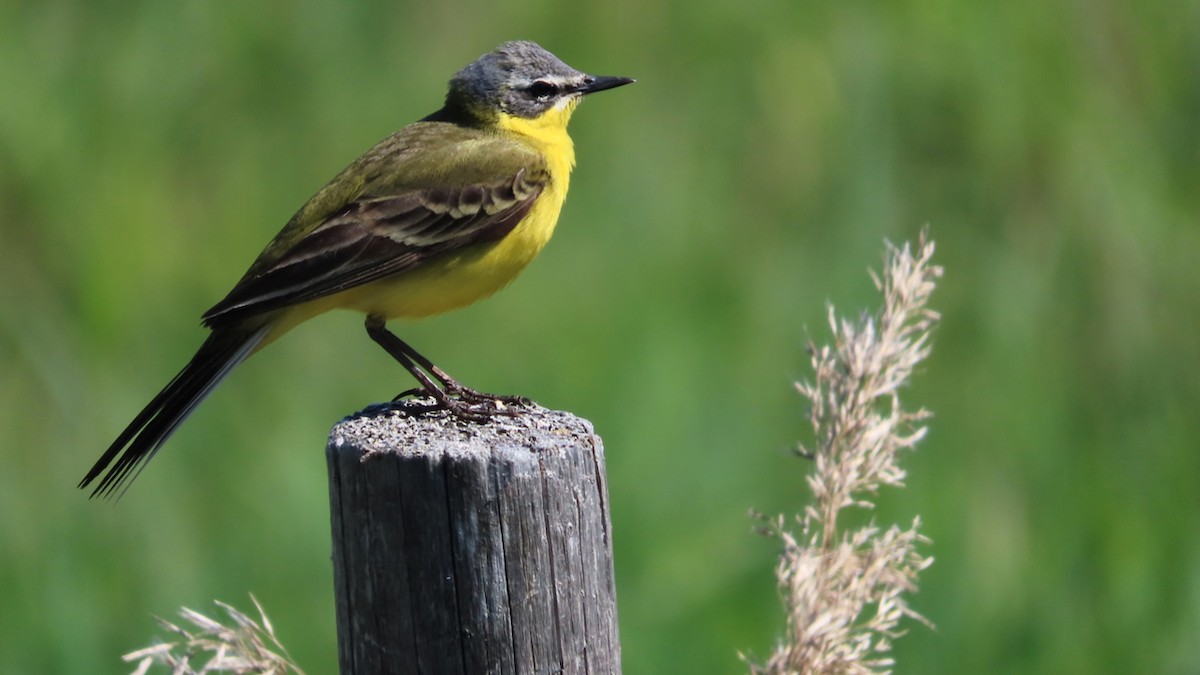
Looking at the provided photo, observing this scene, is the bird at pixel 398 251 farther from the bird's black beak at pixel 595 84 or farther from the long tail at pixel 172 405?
the bird's black beak at pixel 595 84

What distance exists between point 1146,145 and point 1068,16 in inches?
35.9

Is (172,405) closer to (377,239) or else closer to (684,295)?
(377,239)

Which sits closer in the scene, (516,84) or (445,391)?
(445,391)

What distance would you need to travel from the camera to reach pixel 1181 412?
733cm

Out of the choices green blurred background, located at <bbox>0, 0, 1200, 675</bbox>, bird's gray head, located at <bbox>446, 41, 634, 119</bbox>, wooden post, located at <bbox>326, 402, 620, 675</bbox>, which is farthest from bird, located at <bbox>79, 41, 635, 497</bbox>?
green blurred background, located at <bbox>0, 0, 1200, 675</bbox>

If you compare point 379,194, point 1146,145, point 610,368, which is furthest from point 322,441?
point 1146,145

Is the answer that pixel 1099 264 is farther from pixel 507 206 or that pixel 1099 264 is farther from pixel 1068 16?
pixel 507 206

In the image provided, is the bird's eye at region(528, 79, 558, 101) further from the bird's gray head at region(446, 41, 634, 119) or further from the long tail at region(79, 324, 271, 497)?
the long tail at region(79, 324, 271, 497)

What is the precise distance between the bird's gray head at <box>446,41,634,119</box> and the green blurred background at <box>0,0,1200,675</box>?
5.32 ft

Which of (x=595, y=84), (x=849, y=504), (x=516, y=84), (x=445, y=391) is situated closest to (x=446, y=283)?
(x=445, y=391)

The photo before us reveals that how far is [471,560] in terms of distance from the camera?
355 cm

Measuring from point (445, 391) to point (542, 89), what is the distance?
146 cm

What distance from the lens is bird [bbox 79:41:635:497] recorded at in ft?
16.2

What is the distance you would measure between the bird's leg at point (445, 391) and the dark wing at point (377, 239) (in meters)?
0.34
